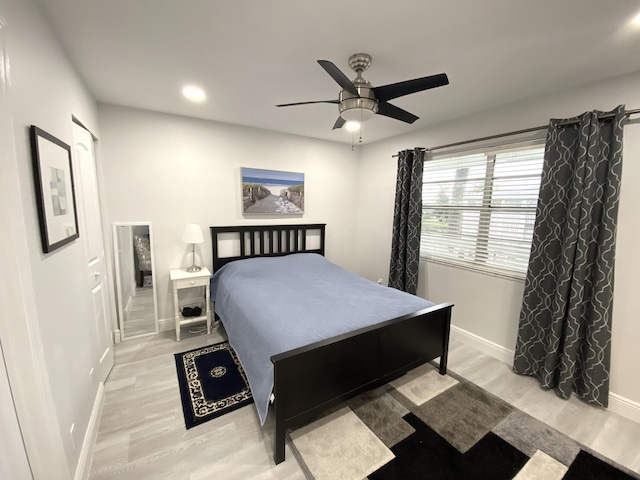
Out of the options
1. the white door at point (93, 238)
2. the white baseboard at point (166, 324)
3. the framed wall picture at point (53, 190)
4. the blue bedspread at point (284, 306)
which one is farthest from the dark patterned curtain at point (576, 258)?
the white baseboard at point (166, 324)

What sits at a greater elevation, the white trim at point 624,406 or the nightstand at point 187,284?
the nightstand at point 187,284

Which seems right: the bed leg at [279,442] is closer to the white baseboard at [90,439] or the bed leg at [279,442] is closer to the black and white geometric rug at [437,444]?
the black and white geometric rug at [437,444]

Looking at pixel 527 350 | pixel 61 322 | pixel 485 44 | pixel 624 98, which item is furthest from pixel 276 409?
pixel 624 98

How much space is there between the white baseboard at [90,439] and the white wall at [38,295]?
0.20 ft

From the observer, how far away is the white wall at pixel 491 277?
6.37ft

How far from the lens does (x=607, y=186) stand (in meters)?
1.92

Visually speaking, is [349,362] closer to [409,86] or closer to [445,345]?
[445,345]

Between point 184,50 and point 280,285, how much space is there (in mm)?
2037

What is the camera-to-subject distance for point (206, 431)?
1.79 m

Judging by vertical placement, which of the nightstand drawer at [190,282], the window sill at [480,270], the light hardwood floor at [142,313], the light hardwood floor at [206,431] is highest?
the window sill at [480,270]

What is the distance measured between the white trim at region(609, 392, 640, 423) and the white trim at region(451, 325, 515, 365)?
2.23 ft

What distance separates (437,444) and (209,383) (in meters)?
1.77

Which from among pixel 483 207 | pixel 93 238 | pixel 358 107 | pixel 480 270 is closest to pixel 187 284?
pixel 93 238

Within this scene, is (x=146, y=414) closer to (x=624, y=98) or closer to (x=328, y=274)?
(x=328, y=274)
